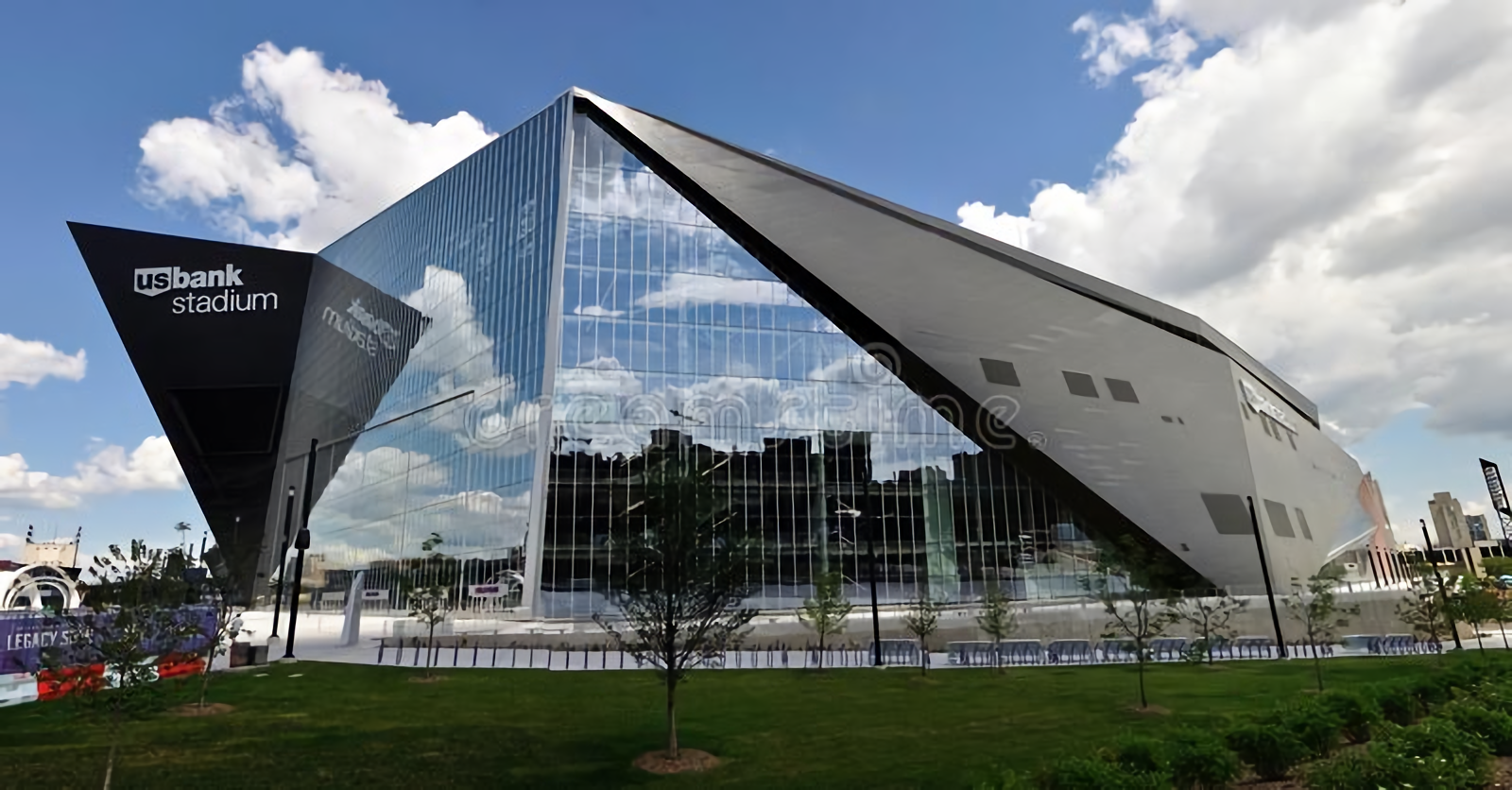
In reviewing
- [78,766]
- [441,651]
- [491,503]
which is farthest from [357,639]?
[78,766]

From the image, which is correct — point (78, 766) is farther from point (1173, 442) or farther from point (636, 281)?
point (1173, 442)

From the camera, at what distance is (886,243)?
151 feet

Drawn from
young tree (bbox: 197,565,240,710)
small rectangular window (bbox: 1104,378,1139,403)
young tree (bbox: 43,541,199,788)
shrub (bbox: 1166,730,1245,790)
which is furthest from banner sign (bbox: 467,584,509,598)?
shrub (bbox: 1166,730,1245,790)

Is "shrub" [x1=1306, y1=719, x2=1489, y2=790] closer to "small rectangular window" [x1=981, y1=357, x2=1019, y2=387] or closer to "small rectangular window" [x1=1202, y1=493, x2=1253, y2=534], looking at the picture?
"small rectangular window" [x1=1202, y1=493, x2=1253, y2=534]

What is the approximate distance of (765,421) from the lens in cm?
4800

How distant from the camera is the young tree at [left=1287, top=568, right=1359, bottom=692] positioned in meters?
27.1

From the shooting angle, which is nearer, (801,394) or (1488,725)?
(1488,725)

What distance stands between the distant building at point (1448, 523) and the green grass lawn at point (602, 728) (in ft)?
288

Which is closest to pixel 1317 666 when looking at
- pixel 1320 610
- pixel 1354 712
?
pixel 1320 610

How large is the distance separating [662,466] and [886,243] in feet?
108

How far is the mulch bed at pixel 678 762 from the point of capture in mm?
13320

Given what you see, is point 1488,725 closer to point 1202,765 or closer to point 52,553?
point 1202,765

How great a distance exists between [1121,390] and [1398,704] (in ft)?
102

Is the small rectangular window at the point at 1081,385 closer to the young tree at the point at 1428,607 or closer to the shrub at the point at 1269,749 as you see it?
the young tree at the point at 1428,607
